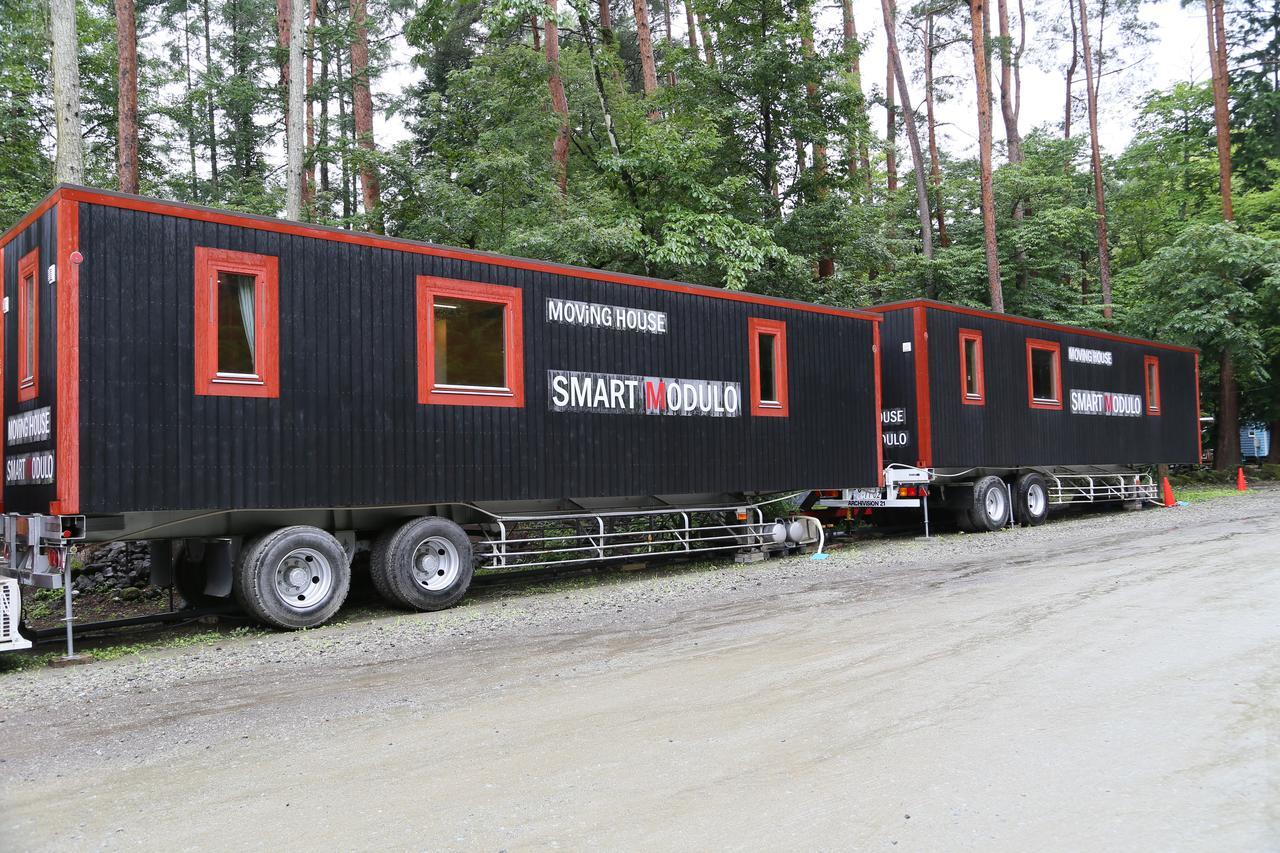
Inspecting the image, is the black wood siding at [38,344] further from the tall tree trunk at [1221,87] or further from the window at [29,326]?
the tall tree trunk at [1221,87]

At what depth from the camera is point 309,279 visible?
320 inches

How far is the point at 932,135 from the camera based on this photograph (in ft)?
94.8

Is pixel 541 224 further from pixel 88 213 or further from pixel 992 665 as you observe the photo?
pixel 992 665

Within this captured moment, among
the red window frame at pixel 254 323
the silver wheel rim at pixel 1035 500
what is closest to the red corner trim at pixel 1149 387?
the silver wheel rim at pixel 1035 500

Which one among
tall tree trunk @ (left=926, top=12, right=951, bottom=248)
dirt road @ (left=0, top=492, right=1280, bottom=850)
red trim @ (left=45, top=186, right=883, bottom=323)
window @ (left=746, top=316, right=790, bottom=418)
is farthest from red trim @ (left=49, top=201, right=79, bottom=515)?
tall tree trunk @ (left=926, top=12, right=951, bottom=248)

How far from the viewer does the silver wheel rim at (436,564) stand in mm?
8750

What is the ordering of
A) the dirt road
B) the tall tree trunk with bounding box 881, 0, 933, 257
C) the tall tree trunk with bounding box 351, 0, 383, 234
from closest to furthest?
the dirt road, the tall tree trunk with bounding box 351, 0, 383, 234, the tall tree trunk with bounding box 881, 0, 933, 257

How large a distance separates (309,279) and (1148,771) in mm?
7273

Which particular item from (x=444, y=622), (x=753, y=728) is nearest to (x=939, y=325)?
(x=444, y=622)

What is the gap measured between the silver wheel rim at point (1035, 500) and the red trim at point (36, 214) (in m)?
15.1

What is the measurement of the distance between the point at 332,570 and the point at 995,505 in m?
11.7

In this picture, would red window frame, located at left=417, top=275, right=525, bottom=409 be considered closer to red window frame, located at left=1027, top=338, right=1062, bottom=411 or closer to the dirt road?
the dirt road

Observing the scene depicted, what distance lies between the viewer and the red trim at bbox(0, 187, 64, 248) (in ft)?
22.4

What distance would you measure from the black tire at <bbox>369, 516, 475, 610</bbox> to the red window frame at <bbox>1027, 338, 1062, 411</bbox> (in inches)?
457
